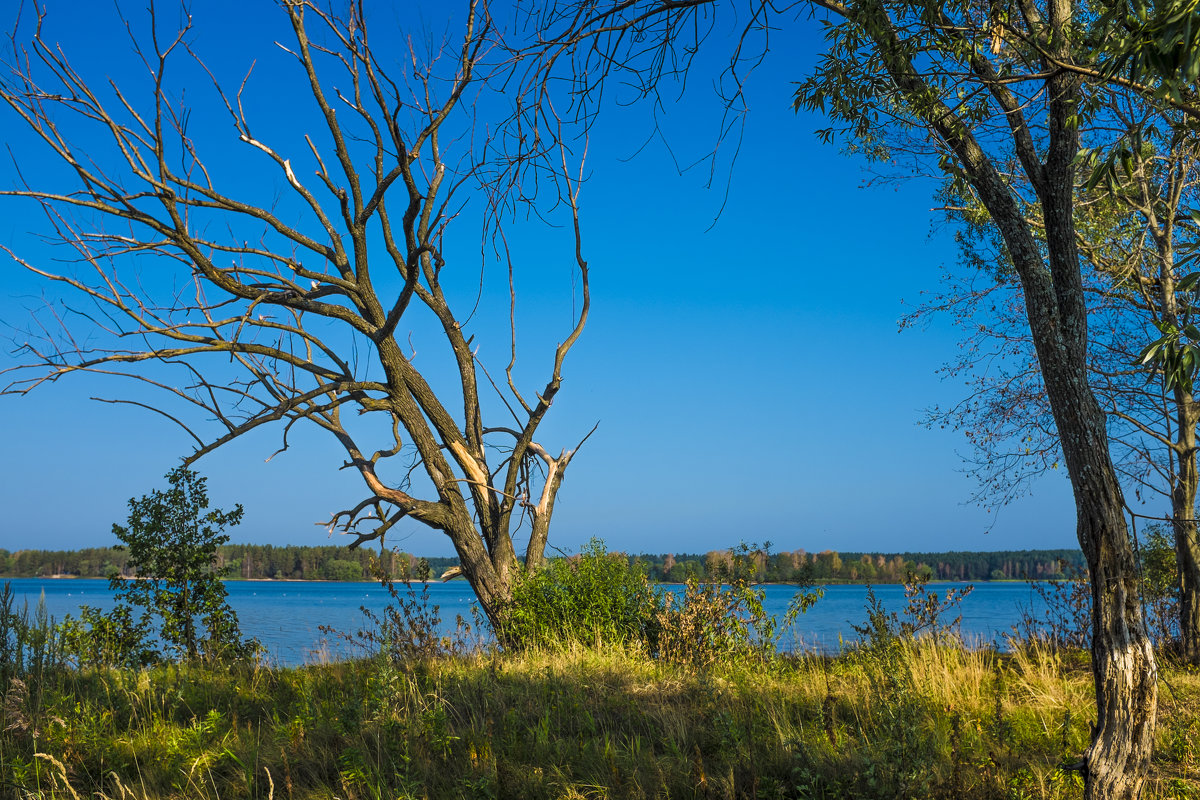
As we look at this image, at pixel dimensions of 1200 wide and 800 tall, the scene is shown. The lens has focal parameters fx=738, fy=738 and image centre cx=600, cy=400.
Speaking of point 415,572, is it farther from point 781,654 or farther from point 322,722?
point 781,654

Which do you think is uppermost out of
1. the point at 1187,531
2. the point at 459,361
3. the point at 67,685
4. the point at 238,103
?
the point at 238,103

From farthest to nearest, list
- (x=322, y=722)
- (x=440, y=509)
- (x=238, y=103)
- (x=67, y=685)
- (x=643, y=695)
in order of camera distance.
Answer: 1. (x=440, y=509)
2. (x=238, y=103)
3. (x=67, y=685)
4. (x=643, y=695)
5. (x=322, y=722)

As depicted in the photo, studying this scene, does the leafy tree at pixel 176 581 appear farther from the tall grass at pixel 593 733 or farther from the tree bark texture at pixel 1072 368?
the tree bark texture at pixel 1072 368

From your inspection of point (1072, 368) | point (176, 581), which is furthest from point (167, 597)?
point (1072, 368)

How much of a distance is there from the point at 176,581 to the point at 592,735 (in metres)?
7.64

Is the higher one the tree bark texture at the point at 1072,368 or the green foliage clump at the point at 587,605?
the tree bark texture at the point at 1072,368

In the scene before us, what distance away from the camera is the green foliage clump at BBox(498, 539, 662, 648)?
8602 millimetres

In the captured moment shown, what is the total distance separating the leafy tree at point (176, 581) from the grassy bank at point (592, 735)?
2.76 metres

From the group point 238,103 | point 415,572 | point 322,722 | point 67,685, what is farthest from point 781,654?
point 238,103

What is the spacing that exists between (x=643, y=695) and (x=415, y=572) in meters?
4.23

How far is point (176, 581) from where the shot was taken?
10.1 metres

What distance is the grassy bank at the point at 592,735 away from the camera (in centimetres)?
400

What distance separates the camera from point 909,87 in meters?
4.36

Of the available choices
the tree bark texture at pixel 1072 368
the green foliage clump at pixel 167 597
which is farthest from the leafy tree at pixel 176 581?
the tree bark texture at pixel 1072 368
